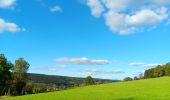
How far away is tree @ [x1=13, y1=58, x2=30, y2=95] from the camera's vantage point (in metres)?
118

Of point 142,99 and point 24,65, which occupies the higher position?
point 24,65

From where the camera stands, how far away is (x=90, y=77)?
188 meters

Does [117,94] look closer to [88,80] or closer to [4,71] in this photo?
[4,71]

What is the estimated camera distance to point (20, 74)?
125 meters

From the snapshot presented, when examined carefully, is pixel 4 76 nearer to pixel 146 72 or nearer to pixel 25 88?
pixel 25 88

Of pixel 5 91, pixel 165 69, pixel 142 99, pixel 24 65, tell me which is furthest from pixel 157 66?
pixel 142 99

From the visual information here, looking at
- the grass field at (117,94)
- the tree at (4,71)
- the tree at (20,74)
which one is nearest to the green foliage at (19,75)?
the tree at (20,74)

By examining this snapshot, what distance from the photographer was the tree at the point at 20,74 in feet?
388

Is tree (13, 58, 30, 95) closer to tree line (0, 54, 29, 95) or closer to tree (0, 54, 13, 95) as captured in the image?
tree line (0, 54, 29, 95)

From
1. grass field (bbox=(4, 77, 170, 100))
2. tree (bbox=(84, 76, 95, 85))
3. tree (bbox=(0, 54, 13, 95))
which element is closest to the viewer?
grass field (bbox=(4, 77, 170, 100))

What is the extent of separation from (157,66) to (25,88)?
233 feet

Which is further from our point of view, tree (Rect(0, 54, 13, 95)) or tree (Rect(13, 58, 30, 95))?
tree (Rect(13, 58, 30, 95))

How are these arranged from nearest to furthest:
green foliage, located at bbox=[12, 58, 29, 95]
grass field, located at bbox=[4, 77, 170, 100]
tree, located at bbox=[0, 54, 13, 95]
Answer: grass field, located at bbox=[4, 77, 170, 100] → tree, located at bbox=[0, 54, 13, 95] → green foliage, located at bbox=[12, 58, 29, 95]

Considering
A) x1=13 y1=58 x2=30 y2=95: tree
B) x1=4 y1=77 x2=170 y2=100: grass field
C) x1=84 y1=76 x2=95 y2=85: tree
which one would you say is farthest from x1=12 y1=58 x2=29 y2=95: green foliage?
x1=84 y1=76 x2=95 y2=85: tree
